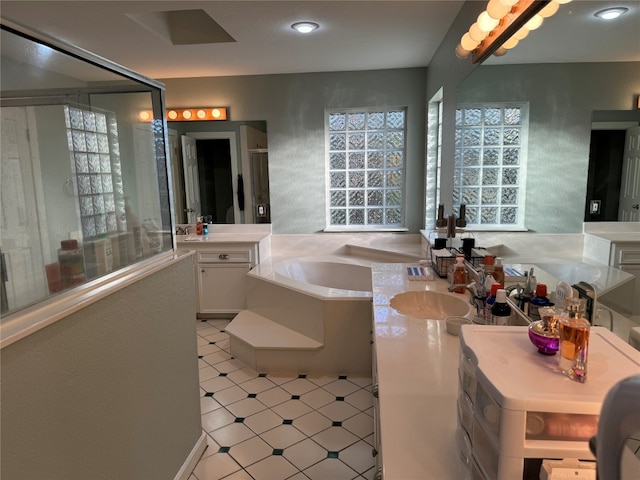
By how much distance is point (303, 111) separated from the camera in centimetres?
418

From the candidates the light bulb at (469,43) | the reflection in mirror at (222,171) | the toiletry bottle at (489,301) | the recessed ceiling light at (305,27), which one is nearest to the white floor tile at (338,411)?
the toiletry bottle at (489,301)

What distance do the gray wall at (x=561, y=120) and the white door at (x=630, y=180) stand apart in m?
0.08

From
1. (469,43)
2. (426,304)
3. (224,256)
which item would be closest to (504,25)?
(469,43)

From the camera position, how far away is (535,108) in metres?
1.49

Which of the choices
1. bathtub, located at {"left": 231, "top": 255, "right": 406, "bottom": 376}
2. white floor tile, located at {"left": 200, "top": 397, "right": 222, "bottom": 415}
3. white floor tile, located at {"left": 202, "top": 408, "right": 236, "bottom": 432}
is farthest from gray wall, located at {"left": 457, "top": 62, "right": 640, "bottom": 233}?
white floor tile, located at {"left": 200, "top": 397, "right": 222, "bottom": 415}

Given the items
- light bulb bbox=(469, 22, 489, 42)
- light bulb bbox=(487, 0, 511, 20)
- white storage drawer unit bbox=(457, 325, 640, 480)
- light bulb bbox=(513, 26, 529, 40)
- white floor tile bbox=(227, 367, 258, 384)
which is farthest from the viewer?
white floor tile bbox=(227, 367, 258, 384)

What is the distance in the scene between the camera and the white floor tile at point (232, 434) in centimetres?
220

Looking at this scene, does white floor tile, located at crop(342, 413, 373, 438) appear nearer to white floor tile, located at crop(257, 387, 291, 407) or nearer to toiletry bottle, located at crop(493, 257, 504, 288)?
white floor tile, located at crop(257, 387, 291, 407)

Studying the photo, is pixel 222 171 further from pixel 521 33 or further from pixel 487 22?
pixel 521 33

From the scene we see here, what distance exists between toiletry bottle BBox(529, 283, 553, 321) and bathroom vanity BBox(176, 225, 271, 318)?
278 centimetres

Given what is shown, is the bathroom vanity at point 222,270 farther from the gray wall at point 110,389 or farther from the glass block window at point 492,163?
the glass block window at point 492,163

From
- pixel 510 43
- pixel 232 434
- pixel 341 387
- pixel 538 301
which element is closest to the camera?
pixel 538 301

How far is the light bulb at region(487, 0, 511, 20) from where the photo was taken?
65.5 inches

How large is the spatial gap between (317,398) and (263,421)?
39 cm
